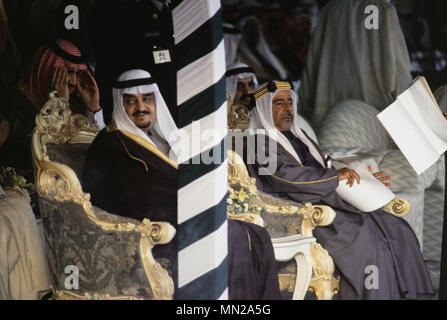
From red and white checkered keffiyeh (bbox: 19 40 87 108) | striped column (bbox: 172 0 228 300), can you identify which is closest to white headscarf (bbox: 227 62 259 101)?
red and white checkered keffiyeh (bbox: 19 40 87 108)

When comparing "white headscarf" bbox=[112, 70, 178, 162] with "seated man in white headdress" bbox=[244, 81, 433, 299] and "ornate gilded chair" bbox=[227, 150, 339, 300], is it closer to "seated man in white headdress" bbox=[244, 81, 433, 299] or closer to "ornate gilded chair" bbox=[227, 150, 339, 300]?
"ornate gilded chair" bbox=[227, 150, 339, 300]

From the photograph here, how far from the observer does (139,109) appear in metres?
3.80

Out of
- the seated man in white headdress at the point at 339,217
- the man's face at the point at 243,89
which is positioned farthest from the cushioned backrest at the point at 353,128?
the seated man in white headdress at the point at 339,217

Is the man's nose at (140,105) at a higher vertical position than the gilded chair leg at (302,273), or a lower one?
higher

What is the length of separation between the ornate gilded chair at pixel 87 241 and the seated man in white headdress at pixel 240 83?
2.00 m

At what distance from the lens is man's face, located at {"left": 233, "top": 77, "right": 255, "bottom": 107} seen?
545 centimetres

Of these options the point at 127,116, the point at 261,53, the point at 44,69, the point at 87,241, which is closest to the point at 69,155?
the point at 127,116

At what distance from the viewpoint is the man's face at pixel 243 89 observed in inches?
215

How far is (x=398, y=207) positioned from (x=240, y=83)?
1.66 metres

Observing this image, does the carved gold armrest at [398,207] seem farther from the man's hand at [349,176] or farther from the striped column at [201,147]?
the striped column at [201,147]
